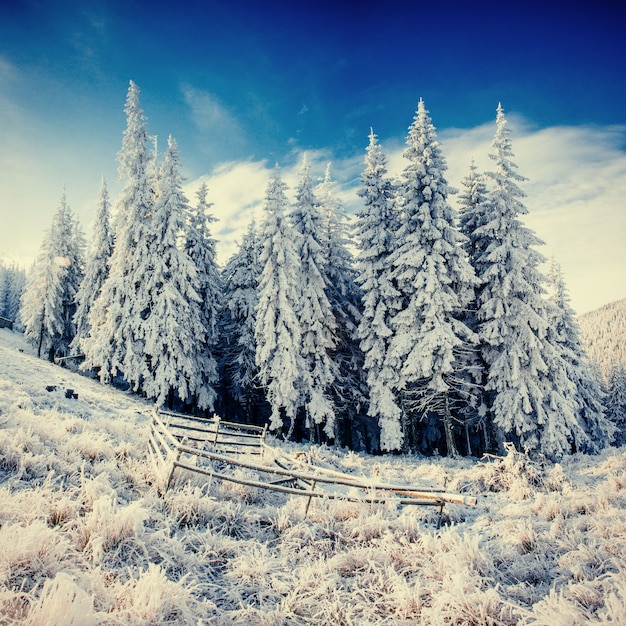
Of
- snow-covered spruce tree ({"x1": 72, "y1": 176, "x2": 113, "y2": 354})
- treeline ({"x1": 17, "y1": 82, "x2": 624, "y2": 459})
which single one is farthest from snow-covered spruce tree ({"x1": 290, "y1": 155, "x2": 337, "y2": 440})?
snow-covered spruce tree ({"x1": 72, "y1": 176, "x2": 113, "y2": 354})

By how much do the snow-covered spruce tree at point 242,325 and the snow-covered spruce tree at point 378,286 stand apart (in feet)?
30.7

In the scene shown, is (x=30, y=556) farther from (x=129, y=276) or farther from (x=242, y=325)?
(x=242, y=325)

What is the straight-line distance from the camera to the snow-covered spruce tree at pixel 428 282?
19.3 meters

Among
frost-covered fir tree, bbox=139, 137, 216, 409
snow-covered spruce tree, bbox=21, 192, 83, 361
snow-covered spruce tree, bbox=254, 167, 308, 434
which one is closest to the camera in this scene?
snow-covered spruce tree, bbox=254, 167, 308, 434

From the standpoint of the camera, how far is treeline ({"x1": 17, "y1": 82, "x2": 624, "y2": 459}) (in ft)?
64.2

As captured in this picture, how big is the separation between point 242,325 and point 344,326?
29.0 feet

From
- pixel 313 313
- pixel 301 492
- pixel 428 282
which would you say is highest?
pixel 428 282

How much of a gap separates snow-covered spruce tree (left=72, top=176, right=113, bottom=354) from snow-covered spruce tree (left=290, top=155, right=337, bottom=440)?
18.7 m

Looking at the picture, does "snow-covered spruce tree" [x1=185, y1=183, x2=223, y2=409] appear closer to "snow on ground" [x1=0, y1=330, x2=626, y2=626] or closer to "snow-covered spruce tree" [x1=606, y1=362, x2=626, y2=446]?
"snow on ground" [x1=0, y1=330, x2=626, y2=626]

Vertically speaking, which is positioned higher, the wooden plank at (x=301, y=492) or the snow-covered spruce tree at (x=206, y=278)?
the snow-covered spruce tree at (x=206, y=278)

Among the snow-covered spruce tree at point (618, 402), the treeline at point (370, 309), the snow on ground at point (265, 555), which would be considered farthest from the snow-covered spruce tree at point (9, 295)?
the snow-covered spruce tree at point (618, 402)

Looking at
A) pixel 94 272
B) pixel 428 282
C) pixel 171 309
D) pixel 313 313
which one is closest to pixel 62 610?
pixel 428 282

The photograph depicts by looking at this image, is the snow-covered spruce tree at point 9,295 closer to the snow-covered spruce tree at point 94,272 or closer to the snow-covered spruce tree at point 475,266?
the snow-covered spruce tree at point 94,272

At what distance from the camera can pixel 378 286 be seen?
21.9 m
